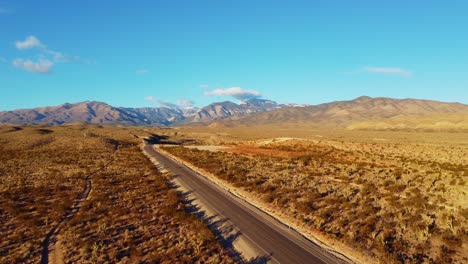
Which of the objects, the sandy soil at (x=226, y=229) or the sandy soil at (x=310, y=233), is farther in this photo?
the sandy soil at (x=226, y=229)

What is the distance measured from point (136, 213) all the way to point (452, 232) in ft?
73.7

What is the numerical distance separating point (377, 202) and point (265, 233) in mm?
12078

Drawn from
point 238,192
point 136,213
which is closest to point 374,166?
point 238,192

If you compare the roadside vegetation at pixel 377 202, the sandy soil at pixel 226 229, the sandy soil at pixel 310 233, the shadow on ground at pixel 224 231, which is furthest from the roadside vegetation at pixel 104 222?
the roadside vegetation at pixel 377 202

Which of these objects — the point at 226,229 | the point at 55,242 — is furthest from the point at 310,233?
the point at 55,242

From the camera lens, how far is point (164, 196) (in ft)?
88.1

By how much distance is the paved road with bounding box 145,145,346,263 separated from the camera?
580 inches

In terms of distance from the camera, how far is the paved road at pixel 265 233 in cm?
1473

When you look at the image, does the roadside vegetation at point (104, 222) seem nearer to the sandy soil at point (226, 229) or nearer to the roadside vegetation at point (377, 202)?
the sandy soil at point (226, 229)

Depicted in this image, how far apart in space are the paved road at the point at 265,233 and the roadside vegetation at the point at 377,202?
1991 millimetres

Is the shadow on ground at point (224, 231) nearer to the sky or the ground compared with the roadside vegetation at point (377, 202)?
nearer to the ground

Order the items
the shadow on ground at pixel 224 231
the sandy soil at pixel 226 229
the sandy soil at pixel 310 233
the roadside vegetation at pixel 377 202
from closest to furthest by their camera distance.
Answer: the shadow on ground at pixel 224 231 < the sandy soil at pixel 310 233 < the sandy soil at pixel 226 229 < the roadside vegetation at pixel 377 202

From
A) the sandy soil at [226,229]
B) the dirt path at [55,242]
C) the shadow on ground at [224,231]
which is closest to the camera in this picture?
the dirt path at [55,242]

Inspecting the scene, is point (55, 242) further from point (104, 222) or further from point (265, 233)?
point (265, 233)
